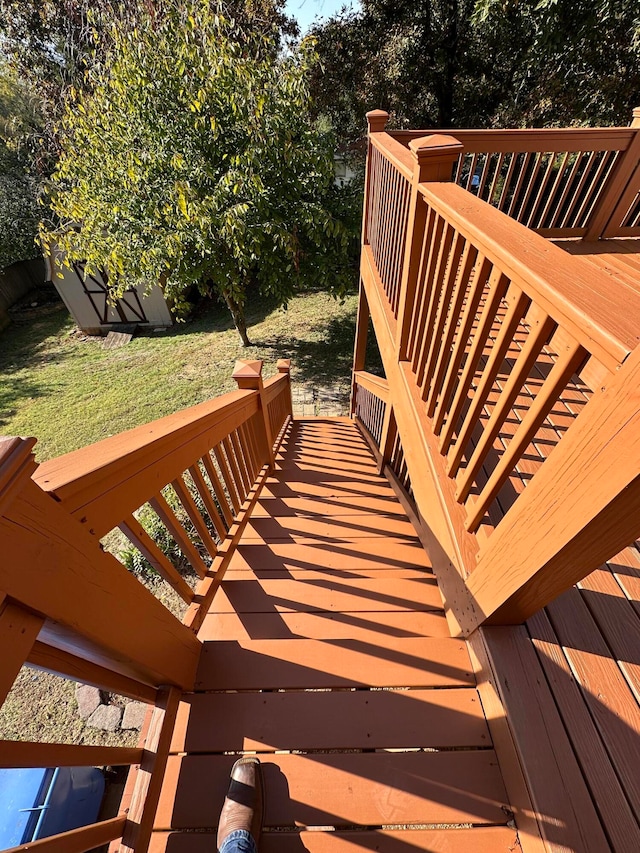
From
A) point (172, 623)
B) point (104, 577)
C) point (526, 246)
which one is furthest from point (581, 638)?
point (104, 577)

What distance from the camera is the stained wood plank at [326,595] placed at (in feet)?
6.09

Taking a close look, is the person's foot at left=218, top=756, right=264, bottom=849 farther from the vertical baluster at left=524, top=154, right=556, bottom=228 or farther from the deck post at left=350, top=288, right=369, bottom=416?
the deck post at left=350, top=288, right=369, bottom=416

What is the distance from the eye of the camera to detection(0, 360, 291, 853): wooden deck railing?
2.29 ft

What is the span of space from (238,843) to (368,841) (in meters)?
0.41

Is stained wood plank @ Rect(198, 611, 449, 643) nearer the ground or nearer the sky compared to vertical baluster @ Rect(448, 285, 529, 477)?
nearer the ground

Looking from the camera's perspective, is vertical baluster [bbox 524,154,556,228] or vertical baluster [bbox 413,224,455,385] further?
vertical baluster [bbox 524,154,556,228]

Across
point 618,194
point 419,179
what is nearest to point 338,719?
point 419,179

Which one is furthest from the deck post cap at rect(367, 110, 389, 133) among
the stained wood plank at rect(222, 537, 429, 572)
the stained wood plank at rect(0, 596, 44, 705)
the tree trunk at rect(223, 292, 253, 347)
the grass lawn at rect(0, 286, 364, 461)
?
the tree trunk at rect(223, 292, 253, 347)

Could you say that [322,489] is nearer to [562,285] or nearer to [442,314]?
[442,314]

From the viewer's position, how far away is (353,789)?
1.24m

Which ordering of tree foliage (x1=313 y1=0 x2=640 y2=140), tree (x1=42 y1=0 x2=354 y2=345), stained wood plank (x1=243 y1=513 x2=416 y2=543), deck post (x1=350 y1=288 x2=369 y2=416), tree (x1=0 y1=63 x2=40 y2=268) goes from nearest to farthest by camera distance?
stained wood plank (x1=243 y1=513 x2=416 y2=543)
tree (x1=42 y1=0 x2=354 y2=345)
deck post (x1=350 y1=288 x2=369 y2=416)
tree foliage (x1=313 y1=0 x2=640 y2=140)
tree (x1=0 y1=63 x2=40 y2=268)

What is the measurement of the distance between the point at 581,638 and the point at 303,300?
10.6 metres

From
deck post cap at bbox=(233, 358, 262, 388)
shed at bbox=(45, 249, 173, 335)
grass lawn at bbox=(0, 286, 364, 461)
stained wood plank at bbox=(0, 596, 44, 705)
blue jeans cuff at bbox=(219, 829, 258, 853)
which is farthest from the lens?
shed at bbox=(45, 249, 173, 335)

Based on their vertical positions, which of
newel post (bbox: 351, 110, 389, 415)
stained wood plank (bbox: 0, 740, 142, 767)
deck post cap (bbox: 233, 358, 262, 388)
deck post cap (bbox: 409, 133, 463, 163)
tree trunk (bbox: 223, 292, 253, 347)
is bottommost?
stained wood plank (bbox: 0, 740, 142, 767)
